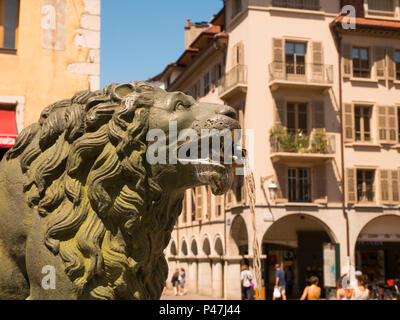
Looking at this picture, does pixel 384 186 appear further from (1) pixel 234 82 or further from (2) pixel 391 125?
(1) pixel 234 82

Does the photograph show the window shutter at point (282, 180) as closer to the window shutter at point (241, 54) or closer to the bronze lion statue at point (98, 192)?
the window shutter at point (241, 54)

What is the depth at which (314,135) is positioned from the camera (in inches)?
1078

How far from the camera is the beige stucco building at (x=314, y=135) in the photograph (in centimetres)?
2722

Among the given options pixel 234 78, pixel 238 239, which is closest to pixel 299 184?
pixel 238 239

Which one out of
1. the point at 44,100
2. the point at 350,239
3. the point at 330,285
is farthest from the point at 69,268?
the point at 350,239

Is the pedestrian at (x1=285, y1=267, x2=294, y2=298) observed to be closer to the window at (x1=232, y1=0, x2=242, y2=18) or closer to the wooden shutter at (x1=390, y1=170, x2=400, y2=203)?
the wooden shutter at (x1=390, y1=170, x2=400, y2=203)

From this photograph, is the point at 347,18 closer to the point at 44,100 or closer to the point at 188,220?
the point at 188,220

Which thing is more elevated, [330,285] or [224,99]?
[224,99]

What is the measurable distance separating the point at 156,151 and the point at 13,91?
925cm

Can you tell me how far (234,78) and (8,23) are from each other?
1816cm

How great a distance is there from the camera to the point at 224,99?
97.8 feet

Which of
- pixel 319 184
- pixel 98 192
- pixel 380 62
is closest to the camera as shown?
pixel 98 192

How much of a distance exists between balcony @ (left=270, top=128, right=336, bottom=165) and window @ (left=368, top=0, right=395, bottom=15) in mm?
7267

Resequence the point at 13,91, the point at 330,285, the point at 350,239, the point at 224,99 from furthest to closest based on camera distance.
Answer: the point at 224,99, the point at 350,239, the point at 330,285, the point at 13,91
